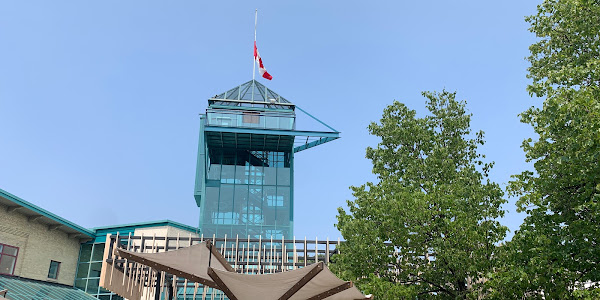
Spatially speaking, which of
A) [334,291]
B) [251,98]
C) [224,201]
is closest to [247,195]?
[224,201]

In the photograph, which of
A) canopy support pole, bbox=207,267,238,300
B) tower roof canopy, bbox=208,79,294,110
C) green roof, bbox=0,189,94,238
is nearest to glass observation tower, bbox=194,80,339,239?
tower roof canopy, bbox=208,79,294,110

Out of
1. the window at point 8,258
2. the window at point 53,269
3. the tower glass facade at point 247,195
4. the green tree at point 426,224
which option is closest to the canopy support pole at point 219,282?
the green tree at point 426,224

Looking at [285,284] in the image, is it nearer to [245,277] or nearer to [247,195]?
[245,277]

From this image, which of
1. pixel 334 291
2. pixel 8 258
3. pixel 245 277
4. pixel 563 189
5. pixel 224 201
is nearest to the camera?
pixel 245 277

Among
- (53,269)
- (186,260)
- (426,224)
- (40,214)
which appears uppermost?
(40,214)

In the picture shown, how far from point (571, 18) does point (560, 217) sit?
4795mm

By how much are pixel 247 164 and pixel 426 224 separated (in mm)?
29842

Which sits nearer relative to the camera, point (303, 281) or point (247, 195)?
point (303, 281)

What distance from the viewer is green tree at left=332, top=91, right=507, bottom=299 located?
11086mm

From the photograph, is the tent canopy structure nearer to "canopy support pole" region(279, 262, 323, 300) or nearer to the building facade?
"canopy support pole" region(279, 262, 323, 300)

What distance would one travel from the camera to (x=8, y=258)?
87.0 feet

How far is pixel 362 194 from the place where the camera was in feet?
42.8

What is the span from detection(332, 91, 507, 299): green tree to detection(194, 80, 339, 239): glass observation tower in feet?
77.8

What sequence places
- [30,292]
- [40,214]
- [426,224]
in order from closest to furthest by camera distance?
[426,224] → [30,292] → [40,214]
